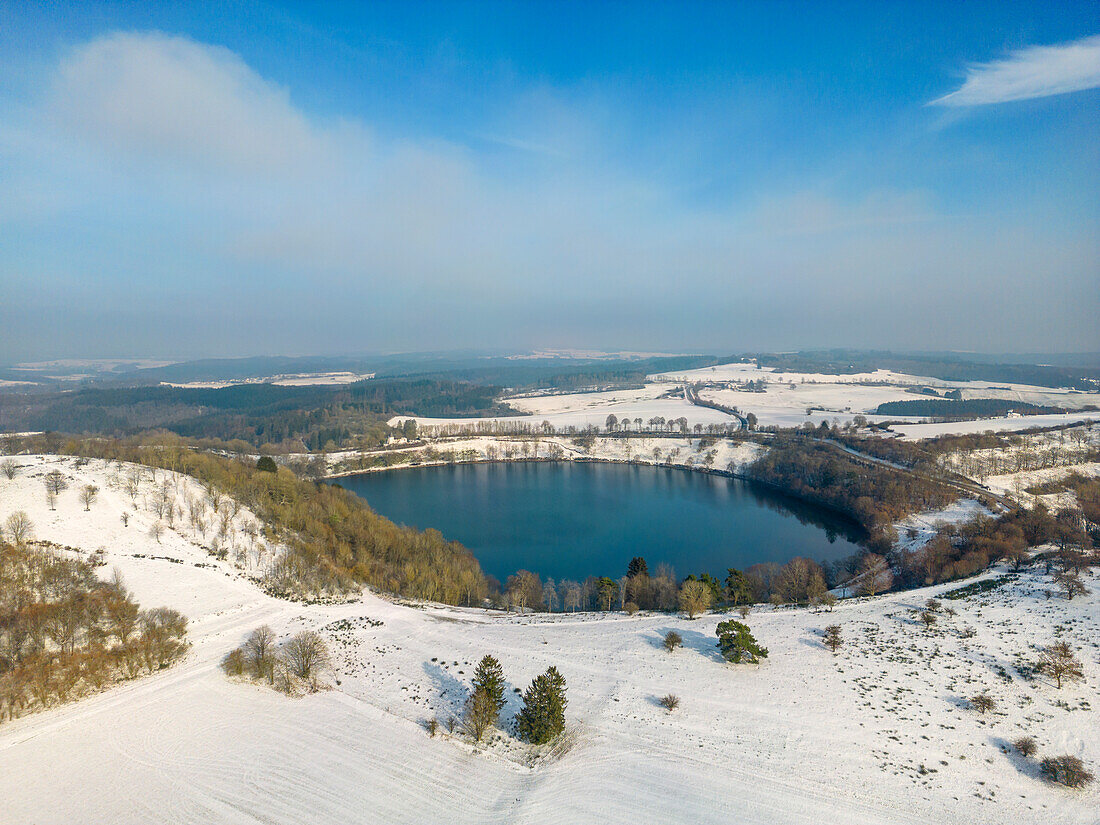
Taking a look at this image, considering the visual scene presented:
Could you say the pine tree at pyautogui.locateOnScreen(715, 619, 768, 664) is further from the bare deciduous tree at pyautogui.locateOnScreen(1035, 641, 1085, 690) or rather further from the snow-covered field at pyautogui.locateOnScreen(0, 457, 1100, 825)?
the bare deciduous tree at pyautogui.locateOnScreen(1035, 641, 1085, 690)

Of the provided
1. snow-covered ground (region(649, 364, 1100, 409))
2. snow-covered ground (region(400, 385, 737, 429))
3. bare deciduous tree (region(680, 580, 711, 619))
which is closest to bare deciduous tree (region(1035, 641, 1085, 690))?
bare deciduous tree (region(680, 580, 711, 619))

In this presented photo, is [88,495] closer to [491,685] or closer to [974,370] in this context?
[491,685]

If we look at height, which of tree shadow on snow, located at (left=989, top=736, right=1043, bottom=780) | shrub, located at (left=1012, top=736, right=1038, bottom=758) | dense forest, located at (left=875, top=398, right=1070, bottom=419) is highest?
dense forest, located at (left=875, top=398, right=1070, bottom=419)

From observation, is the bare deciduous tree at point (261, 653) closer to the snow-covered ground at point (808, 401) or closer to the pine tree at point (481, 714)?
the pine tree at point (481, 714)

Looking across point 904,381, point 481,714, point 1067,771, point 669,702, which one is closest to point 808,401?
point 904,381

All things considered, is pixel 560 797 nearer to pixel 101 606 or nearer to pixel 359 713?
pixel 359 713

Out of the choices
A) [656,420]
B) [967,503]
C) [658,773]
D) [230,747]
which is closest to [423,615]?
[230,747]
